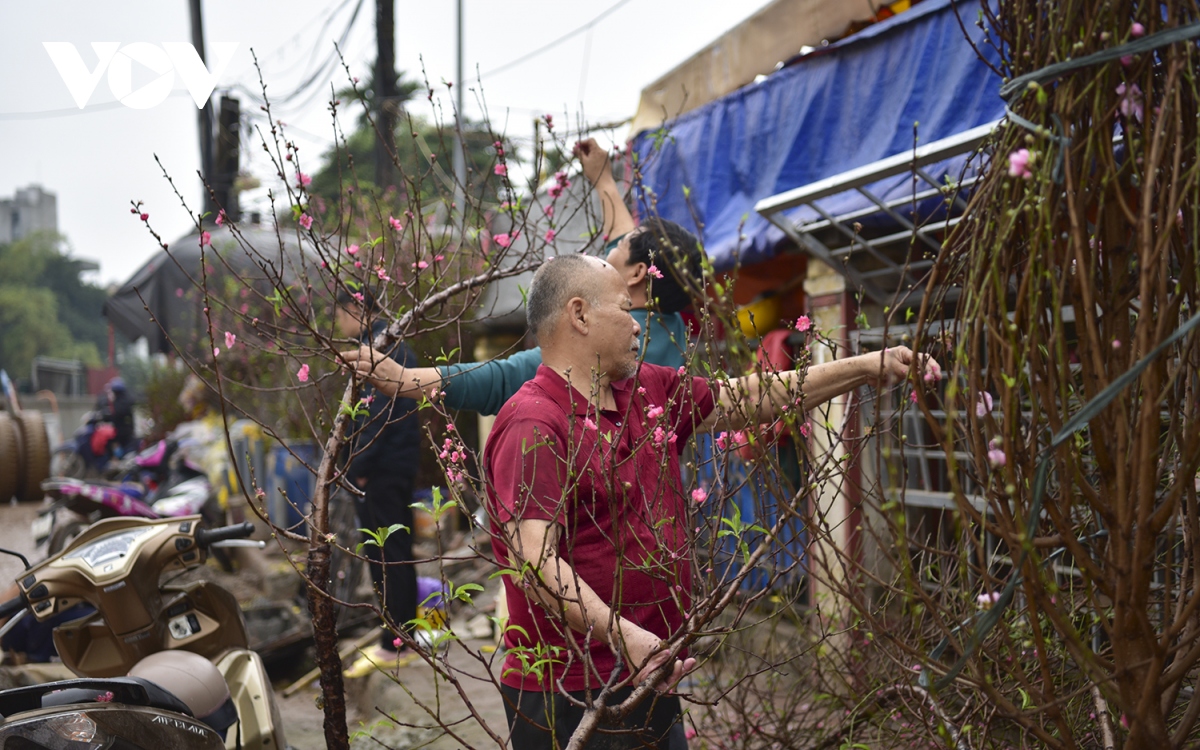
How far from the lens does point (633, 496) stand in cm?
207

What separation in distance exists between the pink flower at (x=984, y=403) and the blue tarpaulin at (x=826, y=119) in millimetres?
2918

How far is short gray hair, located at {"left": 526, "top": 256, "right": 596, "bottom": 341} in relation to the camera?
2160 mm

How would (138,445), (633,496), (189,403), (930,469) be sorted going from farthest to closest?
(138,445) → (189,403) → (930,469) → (633,496)

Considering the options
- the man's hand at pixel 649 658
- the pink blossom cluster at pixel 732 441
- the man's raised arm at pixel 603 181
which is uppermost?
the man's raised arm at pixel 603 181

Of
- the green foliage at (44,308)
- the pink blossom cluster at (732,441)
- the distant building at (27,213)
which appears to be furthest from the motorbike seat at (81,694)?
the distant building at (27,213)

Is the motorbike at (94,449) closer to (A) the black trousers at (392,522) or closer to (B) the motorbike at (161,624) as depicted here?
(A) the black trousers at (392,522)

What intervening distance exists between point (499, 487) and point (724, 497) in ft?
1.60

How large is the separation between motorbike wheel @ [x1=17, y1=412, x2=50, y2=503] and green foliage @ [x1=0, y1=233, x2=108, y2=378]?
38759 millimetres

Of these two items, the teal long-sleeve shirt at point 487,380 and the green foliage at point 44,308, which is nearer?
the teal long-sleeve shirt at point 487,380

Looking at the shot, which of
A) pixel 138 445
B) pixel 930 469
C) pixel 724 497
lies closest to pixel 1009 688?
pixel 724 497

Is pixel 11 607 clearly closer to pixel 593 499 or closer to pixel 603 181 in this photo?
pixel 593 499

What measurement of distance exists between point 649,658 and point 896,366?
0.83 meters

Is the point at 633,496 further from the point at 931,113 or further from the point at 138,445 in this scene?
the point at 138,445

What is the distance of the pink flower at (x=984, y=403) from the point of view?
1.32 meters
